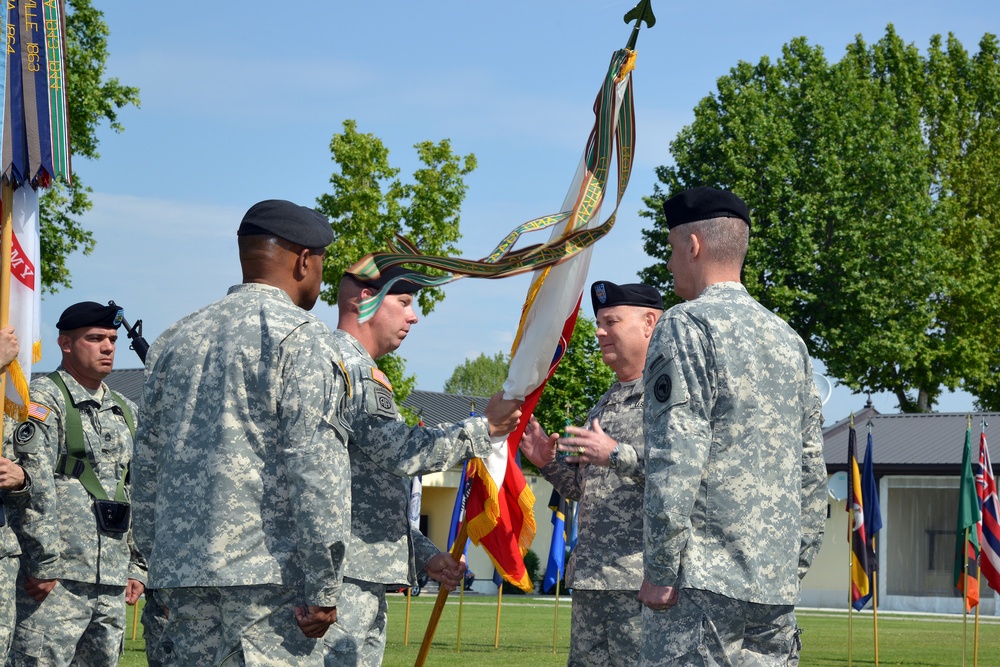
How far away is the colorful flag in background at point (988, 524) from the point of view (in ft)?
51.8

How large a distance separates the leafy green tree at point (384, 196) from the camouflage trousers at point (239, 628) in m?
26.0

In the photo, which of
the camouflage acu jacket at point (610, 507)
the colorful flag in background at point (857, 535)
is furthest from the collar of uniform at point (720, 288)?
the colorful flag in background at point (857, 535)

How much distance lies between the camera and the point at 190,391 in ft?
15.2

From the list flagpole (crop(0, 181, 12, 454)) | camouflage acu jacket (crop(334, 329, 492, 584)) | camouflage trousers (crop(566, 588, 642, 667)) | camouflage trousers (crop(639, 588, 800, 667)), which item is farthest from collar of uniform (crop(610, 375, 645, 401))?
flagpole (crop(0, 181, 12, 454))

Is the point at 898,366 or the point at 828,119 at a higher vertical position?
the point at 828,119

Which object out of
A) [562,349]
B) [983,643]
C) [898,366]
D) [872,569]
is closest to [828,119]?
[898,366]

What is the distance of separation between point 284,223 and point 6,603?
3434 millimetres

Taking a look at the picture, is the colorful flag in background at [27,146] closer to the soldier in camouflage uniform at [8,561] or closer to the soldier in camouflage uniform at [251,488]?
the soldier in camouflage uniform at [8,561]

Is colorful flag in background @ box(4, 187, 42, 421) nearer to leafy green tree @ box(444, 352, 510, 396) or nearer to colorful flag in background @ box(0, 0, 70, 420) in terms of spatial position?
colorful flag in background @ box(0, 0, 70, 420)

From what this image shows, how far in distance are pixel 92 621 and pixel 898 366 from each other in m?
37.5

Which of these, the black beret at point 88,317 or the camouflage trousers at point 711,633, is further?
the black beret at point 88,317

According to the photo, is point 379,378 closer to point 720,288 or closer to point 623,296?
point 720,288

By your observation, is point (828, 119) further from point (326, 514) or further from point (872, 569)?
point (326, 514)

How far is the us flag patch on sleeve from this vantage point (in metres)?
7.30
